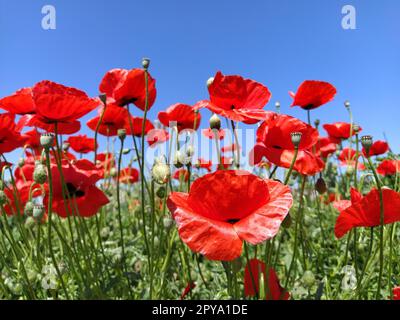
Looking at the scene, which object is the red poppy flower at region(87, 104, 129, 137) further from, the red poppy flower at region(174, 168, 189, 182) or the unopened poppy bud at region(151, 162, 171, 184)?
the unopened poppy bud at region(151, 162, 171, 184)

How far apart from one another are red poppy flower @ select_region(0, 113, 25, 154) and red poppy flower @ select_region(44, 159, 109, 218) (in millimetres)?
205

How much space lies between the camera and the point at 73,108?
1089 millimetres

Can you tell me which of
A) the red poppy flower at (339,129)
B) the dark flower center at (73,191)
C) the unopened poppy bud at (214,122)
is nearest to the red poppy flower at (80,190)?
the dark flower center at (73,191)

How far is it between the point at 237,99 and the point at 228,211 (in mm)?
361

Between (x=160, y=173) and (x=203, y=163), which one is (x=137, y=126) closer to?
(x=203, y=163)

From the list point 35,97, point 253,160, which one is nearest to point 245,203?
point 253,160

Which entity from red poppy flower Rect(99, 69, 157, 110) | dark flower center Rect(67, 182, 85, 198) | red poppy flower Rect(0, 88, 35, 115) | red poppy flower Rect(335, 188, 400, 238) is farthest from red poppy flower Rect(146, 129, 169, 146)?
red poppy flower Rect(335, 188, 400, 238)

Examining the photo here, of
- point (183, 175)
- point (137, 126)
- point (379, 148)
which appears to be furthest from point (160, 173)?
point (379, 148)

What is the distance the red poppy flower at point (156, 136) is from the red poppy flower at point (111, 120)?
12cm

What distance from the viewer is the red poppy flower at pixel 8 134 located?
4.34ft

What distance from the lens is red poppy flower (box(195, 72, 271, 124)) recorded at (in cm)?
100

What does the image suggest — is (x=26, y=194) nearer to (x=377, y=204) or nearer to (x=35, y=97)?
(x=35, y=97)
